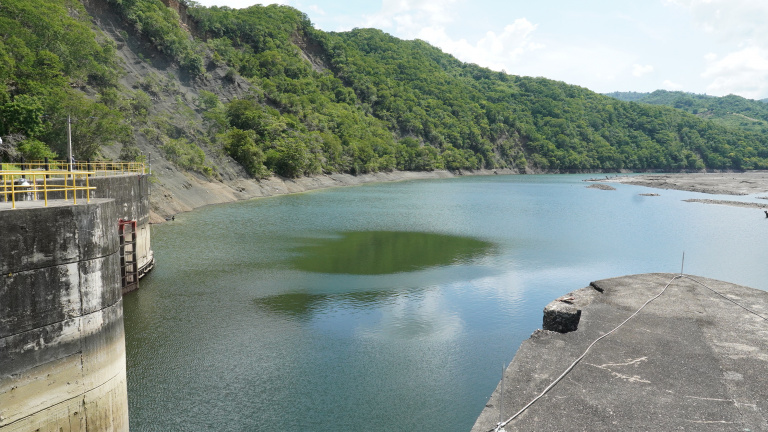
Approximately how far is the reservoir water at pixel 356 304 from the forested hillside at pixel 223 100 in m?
16.7

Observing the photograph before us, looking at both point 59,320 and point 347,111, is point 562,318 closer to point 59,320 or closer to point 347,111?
point 59,320

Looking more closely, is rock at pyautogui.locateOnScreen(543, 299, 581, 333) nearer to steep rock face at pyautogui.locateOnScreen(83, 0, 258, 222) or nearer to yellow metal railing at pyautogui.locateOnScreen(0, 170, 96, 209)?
yellow metal railing at pyautogui.locateOnScreen(0, 170, 96, 209)

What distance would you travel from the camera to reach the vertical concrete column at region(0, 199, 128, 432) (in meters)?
11.1

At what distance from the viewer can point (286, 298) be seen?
27.4m

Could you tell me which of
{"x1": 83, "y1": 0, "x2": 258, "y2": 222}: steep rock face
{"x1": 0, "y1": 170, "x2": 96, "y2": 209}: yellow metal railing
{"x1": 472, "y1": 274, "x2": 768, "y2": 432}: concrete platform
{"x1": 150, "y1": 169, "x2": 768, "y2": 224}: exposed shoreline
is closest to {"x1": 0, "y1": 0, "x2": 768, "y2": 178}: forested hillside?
{"x1": 83, "y1": 0, "x2": 258, "y2": 222}: steep rock face

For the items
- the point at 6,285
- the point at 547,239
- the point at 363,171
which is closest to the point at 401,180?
the point at 363,171

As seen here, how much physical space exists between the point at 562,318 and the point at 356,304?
11258 mm

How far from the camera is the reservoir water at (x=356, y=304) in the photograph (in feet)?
54.6

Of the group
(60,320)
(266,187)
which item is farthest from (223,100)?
(60,320)

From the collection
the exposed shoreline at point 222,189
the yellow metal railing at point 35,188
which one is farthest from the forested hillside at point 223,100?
the yellow metal railing at point 35,188

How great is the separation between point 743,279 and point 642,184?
A: 371ft

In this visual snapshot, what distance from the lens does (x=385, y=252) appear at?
4019 cm

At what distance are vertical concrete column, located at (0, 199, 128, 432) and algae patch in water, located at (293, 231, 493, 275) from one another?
67.3 feet

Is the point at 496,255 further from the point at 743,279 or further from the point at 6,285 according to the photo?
the point at 6,285
